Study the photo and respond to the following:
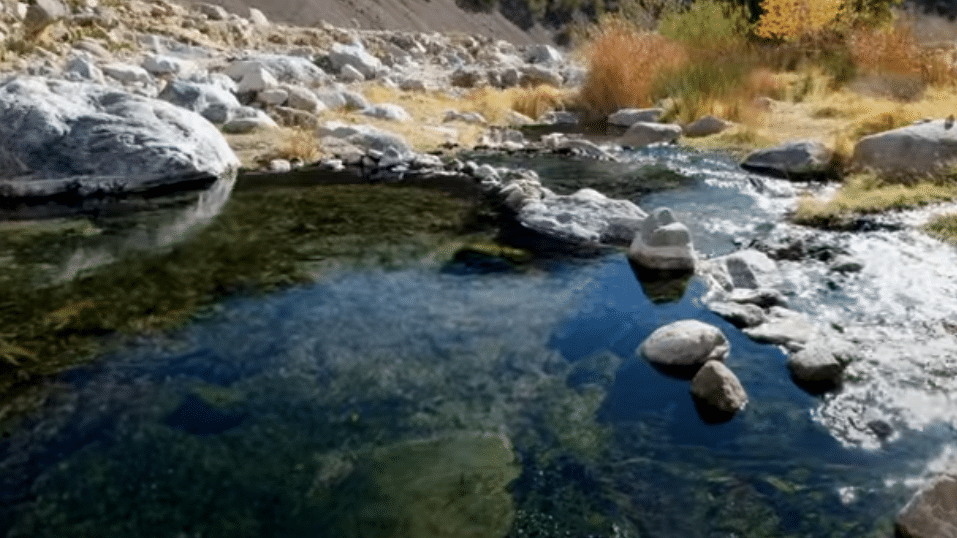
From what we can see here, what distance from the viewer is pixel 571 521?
11.7ft

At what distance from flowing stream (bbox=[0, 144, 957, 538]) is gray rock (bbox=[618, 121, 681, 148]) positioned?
309 inches

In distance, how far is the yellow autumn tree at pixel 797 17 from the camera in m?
20.7

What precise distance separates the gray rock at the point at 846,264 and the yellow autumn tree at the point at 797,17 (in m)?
15.9

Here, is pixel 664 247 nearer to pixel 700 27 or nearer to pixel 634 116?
pixel 634 116

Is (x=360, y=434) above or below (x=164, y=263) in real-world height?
above

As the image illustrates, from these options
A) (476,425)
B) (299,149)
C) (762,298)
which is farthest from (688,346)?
(299,149)

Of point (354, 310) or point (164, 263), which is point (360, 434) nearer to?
A: point (354, 310)

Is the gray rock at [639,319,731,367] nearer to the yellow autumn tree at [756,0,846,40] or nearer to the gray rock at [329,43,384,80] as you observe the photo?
the yellow autumn tree at [756,0,846,40]

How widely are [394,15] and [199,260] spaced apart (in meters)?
49.6

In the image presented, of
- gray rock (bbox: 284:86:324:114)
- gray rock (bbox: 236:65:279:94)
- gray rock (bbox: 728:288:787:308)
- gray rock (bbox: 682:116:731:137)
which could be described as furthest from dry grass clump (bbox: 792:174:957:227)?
gray rock (bbox: 236:65:279:94)

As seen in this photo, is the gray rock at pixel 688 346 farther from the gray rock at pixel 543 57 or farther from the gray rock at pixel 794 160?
the gray rock at pixel 543 57

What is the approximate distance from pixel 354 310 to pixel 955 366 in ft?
14.6

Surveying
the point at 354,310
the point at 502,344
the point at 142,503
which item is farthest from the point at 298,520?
the point at 354,310

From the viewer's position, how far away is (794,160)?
37.2 feet
